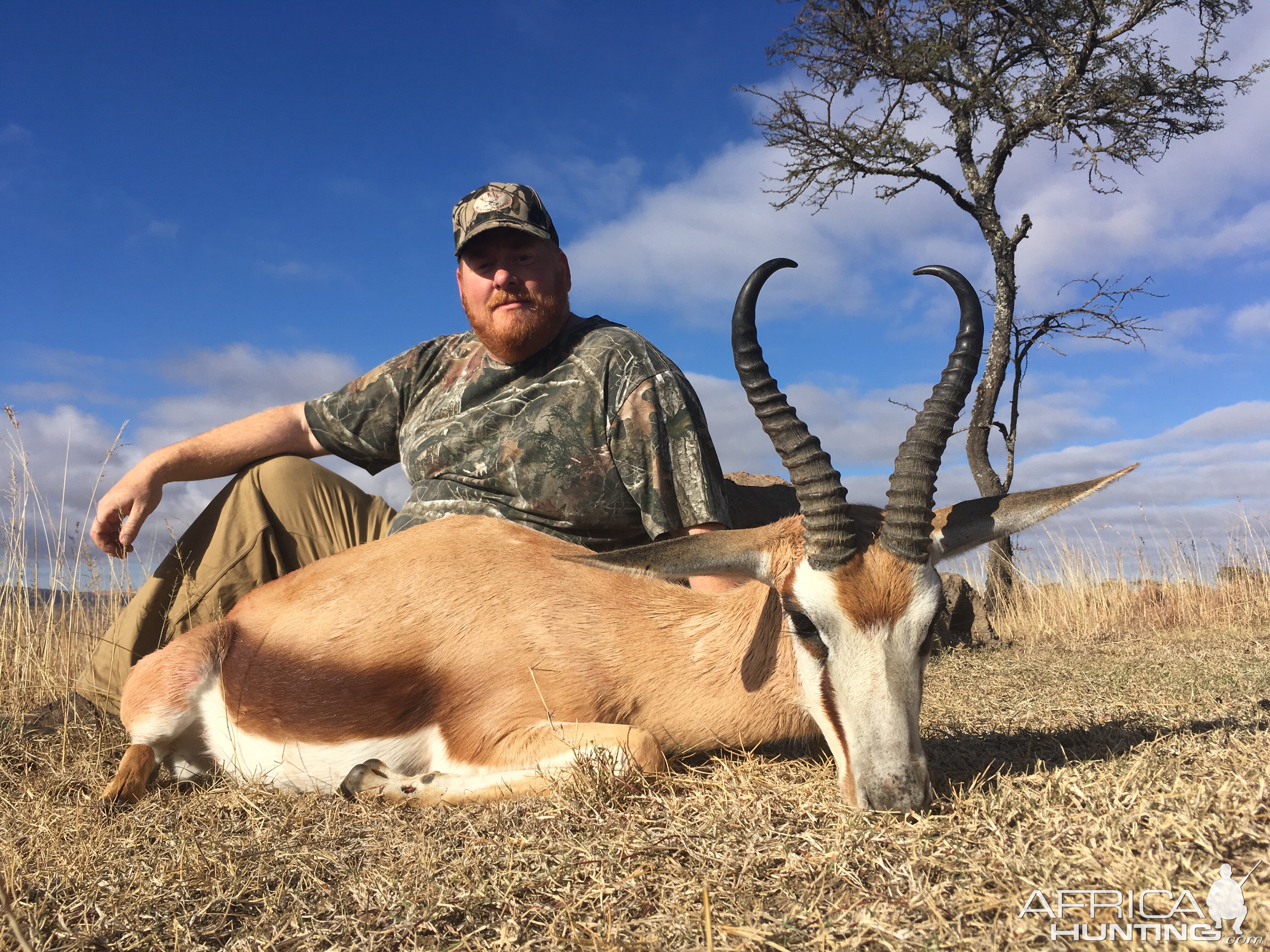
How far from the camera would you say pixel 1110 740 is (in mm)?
3693

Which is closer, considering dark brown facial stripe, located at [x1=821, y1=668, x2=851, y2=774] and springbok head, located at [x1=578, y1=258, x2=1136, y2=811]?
springbok head, located at [x1=578, y1=258, x2=1136, y2=811]

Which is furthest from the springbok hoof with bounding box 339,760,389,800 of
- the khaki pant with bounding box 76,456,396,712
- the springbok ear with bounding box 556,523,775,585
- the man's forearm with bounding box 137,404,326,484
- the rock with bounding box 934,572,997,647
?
the rock with bounding box 934,572,997,647

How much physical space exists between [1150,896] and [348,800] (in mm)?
2965

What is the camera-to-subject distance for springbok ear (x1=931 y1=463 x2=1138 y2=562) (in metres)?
3.34

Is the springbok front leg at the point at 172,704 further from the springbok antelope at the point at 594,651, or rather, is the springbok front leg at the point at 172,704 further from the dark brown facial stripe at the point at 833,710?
the dark brown facial stripe at the point at 833,710

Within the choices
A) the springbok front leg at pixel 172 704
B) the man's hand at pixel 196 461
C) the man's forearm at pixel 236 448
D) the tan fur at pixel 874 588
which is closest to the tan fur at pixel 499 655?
the springbok front leg at pixel 172 704

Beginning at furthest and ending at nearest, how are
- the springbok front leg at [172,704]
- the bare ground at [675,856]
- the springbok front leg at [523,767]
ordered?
the springbok front leg at [172,704]
the springbok front leg at [523,767]
the bare ground at [675,856]

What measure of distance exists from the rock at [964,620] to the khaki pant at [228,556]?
782 centimetres

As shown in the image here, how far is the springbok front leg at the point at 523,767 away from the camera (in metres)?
3.16

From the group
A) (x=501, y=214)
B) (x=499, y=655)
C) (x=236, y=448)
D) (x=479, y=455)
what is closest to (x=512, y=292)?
(x=501, y=214)

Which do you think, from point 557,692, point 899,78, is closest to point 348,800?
point 557,692

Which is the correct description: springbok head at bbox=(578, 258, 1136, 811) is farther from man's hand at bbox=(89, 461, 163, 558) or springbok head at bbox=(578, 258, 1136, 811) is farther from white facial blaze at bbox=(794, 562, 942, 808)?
man's hand at bbox=(89, 461, 163, 558)

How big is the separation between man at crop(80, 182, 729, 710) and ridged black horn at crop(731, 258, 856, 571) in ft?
4.87

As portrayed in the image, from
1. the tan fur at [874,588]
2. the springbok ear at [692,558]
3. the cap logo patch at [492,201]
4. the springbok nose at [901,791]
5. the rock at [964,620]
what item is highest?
the cap logo patch at [492,201]
